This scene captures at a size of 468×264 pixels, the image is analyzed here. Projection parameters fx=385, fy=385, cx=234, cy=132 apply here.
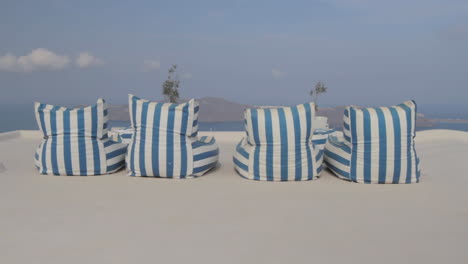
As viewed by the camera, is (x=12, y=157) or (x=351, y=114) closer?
(x=351, y=114)

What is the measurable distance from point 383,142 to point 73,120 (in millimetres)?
2971

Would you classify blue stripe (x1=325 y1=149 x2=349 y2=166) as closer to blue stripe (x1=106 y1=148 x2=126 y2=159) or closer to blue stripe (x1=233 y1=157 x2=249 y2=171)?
blue stripe (x1=233 y1=157 x2=249 y2=171)

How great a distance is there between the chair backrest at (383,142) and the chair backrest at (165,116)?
4.99 ft

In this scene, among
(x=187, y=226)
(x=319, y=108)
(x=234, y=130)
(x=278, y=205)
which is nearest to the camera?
(x=187, y=226)

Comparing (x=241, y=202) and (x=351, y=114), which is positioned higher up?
(x=351, y=114)

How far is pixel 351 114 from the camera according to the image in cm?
362

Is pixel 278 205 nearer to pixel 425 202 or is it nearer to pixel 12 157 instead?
pixel 425 202

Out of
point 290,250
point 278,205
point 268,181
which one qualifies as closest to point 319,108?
point 268,181

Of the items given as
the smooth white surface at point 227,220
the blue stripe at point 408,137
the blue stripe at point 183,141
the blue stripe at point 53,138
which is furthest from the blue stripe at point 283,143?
the blue stripe at point 53,138

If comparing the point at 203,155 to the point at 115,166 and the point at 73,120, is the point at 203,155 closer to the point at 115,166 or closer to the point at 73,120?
the point at 115,166

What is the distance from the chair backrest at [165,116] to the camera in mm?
3641

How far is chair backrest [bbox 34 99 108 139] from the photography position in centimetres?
380

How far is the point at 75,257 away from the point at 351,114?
2.65 m

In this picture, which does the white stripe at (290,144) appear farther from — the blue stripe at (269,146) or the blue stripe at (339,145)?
the blue stripe at (339,145)
